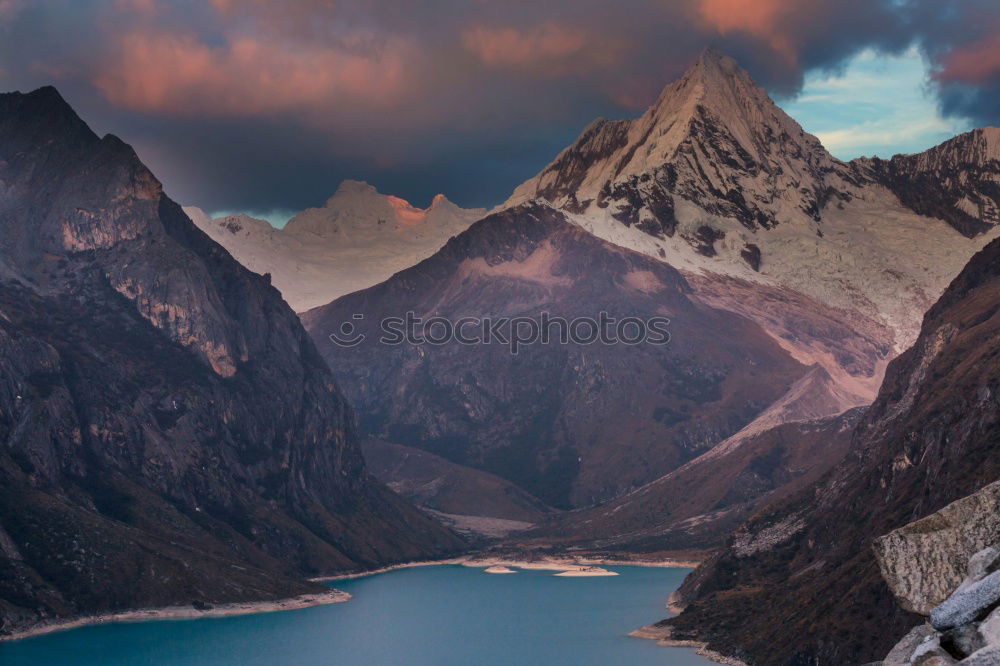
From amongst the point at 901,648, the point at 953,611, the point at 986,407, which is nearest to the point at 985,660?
the point at 953,611

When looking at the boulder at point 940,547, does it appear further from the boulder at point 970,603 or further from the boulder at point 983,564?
the boulder at point 970,603

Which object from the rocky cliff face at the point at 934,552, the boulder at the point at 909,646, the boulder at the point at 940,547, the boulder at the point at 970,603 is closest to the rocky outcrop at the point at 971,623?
the boulder at the point at 970,603

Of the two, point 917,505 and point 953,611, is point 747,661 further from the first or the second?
point 953,611

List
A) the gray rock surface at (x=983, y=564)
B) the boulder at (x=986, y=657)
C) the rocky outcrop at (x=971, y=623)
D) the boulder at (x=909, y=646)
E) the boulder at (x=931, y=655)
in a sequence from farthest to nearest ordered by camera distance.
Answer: the boulder at (x=909, y=646) → the gray rock surface at (x=983, y=564) → the boulder at (x=931, y=655) → the rocky outcrop at (x=971, y=623) → the boulder at (x=986, y=657)

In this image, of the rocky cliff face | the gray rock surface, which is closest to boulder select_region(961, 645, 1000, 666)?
the gray rock surface

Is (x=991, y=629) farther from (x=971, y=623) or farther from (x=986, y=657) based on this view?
(x=971, y=623)

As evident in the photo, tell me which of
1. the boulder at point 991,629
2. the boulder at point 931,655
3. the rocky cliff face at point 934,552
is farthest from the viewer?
the rocky cliff face at point 934,552

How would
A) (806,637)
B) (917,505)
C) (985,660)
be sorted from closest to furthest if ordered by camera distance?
(985,660) < (806,637) < (917,505)

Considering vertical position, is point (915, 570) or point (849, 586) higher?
point (915, 570)
